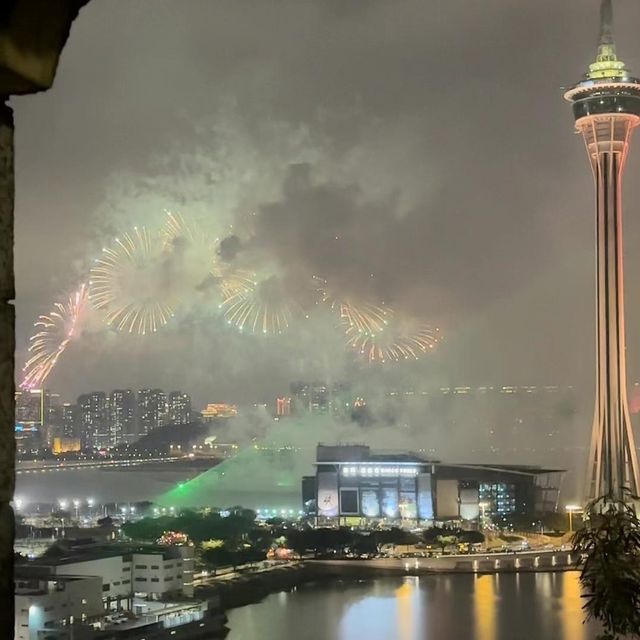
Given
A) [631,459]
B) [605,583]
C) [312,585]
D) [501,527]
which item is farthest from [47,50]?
[501,527]

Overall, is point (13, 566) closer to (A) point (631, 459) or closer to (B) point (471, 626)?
(B) point (471, 626)

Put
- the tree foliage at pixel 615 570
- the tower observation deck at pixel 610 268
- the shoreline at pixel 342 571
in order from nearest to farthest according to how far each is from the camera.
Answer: the tree foliage at pixel 615 570 → the shoreline at pixel 342 571 → the tower observation deck at pixel 610 268

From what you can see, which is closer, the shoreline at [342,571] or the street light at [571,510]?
the shoreline at [342,571]

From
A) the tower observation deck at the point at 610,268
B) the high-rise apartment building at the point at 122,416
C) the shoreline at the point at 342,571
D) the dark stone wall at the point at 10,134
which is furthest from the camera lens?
the high-rise apartment building at the point at 122,416

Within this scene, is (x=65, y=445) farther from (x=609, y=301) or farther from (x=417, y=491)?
(x=609, y=301)

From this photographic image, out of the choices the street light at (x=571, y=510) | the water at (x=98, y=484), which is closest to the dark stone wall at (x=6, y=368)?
the street light at (x=571, y=510)

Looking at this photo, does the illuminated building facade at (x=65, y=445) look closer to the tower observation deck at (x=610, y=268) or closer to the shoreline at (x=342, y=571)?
the shoreline at (x=342, y=571)
